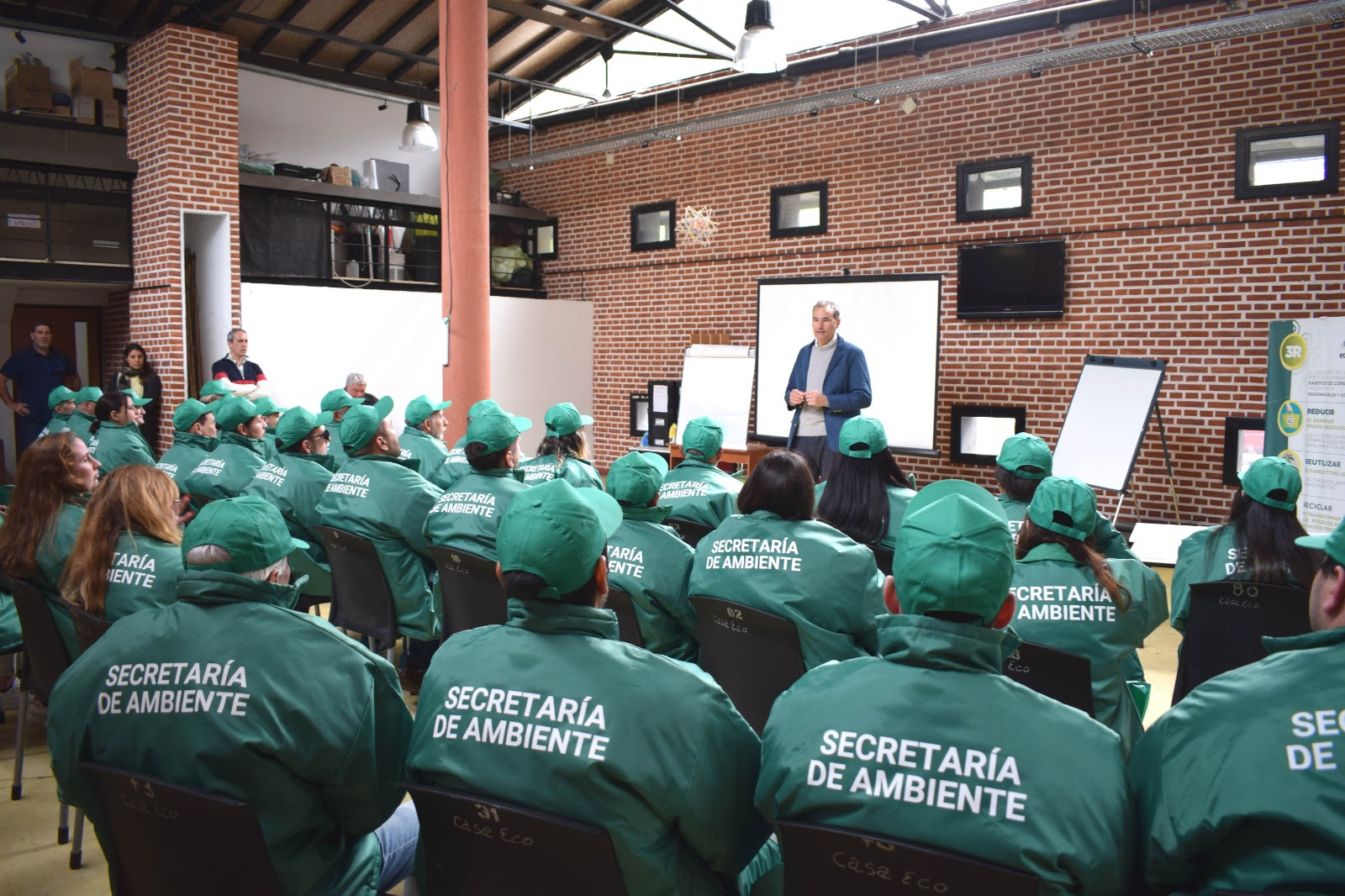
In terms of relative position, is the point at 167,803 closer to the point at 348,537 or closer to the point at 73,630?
the point at 73,630

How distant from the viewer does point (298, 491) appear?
4109mm

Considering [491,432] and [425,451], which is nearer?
[491,432]

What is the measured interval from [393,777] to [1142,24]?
7661mm

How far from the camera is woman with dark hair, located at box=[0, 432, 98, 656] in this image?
9.03ft

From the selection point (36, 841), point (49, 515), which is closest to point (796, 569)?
point (49, 515)

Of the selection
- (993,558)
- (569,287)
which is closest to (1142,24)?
(569,287)

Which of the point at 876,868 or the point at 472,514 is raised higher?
the point at 472,514

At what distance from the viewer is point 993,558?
1364mm

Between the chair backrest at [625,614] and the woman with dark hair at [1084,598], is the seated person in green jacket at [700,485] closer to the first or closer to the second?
the chair backrest at [625,614]

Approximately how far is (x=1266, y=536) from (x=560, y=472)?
99.3 inches

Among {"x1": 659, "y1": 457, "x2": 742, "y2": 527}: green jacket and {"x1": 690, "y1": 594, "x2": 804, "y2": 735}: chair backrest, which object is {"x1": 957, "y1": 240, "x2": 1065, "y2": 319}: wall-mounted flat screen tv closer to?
{"x1": 659, "y1": 457, "x2": 742, "y2": 527}: green jacket

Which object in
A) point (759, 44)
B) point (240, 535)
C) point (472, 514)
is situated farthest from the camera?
point (759, 44)

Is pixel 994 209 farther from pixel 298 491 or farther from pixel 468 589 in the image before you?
pixel 468 589

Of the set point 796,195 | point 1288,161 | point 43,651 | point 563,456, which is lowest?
point 43,651
